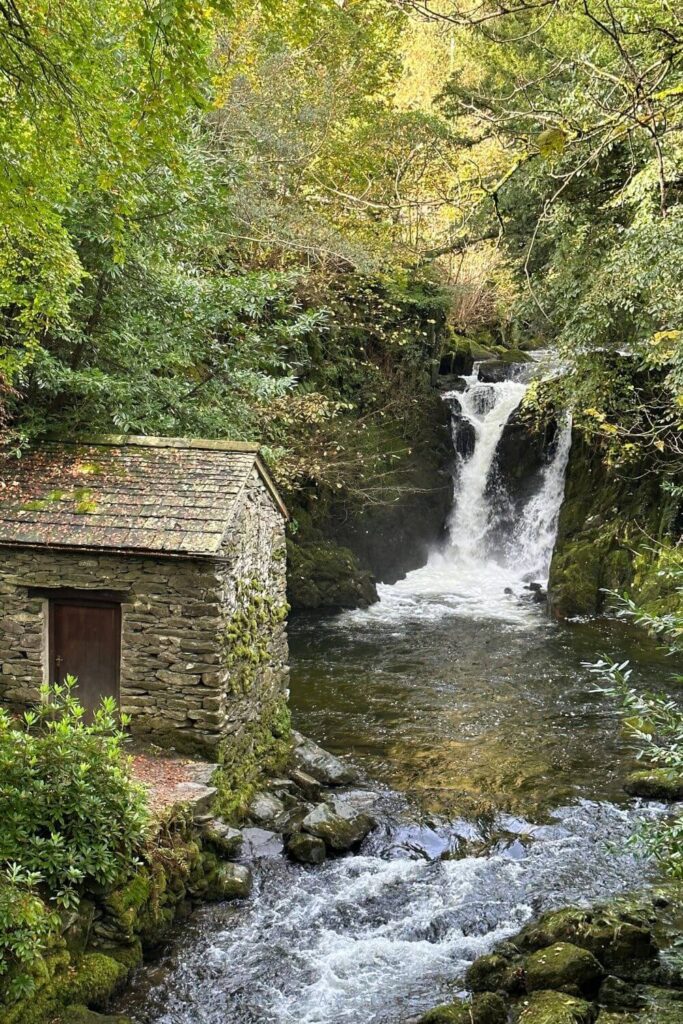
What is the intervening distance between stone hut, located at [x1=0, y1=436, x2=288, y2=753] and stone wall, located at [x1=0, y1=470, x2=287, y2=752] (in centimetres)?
1

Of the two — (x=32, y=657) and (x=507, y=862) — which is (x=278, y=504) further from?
(x=507, y=862)

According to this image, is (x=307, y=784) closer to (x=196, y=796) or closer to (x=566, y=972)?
(x=196, y=796)

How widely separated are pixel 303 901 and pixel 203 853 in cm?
104

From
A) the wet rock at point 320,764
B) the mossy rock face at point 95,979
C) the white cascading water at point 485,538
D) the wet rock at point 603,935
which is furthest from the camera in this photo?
the white cascading water at point 485,538

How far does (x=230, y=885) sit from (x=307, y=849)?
963mm

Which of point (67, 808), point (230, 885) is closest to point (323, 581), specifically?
point (230, 885)

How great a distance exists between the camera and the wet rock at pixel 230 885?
26.7ft

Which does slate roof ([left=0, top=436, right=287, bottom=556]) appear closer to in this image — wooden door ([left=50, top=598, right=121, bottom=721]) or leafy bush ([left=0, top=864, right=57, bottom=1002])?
wooden door ([left=50, top=598, right=121, bottom=721])

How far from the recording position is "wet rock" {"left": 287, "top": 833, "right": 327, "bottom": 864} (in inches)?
346

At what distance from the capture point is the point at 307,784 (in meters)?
10.3

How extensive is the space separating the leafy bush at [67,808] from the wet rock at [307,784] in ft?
10.4

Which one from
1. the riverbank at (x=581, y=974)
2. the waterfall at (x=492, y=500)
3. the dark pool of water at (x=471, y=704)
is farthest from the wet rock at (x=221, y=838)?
the waterfall at (x=492, y=500)

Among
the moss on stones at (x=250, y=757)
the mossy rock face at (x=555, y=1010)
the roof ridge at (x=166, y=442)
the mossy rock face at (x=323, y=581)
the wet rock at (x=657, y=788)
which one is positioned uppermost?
the roof ridge at (x=166, y=442)

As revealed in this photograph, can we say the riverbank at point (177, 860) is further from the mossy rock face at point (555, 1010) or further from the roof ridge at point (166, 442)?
the roof ridge at point (166, 442)
